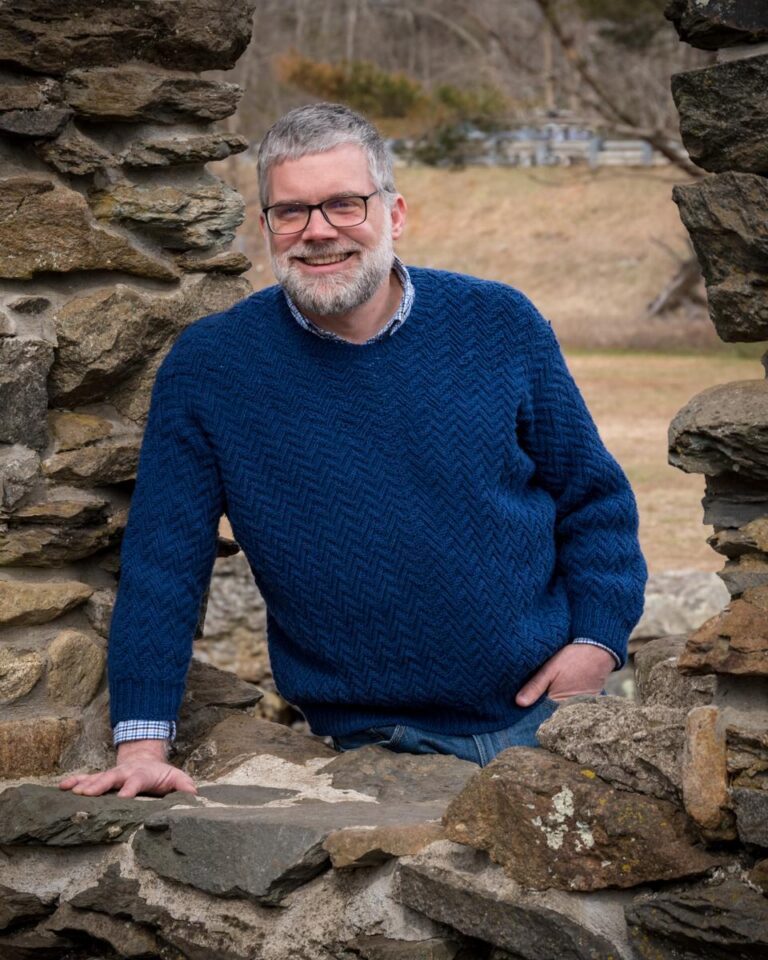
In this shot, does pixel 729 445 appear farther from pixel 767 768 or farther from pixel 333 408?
pixel 333 408

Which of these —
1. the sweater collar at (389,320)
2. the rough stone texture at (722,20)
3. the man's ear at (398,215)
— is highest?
the rough stone texture at (722,20)

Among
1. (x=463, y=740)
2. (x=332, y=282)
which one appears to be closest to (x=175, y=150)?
(x=332, y=282)

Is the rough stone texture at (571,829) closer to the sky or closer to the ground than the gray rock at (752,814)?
closer to the ground

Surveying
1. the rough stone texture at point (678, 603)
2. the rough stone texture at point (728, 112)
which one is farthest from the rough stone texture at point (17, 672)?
the rough stone texture at point (678, 603)

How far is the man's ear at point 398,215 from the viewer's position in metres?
2.90

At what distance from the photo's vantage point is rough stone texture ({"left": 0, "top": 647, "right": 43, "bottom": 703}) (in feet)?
9.34

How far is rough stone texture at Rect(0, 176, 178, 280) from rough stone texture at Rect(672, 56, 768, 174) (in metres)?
1.34

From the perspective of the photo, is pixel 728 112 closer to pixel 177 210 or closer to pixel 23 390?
pixel 177 210

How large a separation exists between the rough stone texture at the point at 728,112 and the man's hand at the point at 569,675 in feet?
3.71

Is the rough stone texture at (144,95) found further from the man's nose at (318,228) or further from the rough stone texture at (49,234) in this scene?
the man's nose at (318,228)

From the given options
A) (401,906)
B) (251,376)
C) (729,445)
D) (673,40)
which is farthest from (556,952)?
(673,40)

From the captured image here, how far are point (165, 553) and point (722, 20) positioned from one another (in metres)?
1.41

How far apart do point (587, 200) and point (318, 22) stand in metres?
8.02

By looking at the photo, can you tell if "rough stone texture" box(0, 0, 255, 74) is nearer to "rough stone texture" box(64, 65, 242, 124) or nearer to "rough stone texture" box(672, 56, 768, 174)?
"rough stone texture" box(64, 65, 242, 124)
